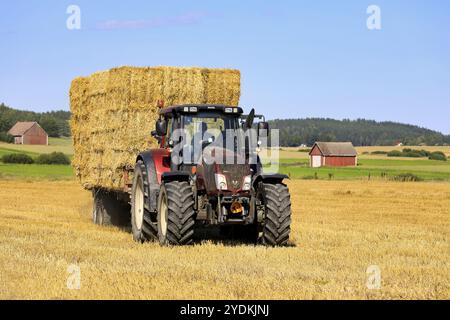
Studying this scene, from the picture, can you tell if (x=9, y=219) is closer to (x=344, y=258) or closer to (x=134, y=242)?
(x=134, y=242)

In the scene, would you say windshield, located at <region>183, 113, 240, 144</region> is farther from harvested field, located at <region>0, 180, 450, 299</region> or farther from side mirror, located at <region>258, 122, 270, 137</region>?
harvested field, located at <region>0, 180, 450, 299</region>

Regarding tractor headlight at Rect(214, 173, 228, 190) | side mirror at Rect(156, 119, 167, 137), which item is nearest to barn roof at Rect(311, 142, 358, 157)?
side mirror at Rect(156, 119, 167, 137)

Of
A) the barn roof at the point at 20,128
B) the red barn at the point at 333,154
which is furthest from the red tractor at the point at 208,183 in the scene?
the barn roof at the point at 20,128

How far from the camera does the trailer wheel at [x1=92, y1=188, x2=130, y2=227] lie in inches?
666

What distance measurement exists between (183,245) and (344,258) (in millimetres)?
2434

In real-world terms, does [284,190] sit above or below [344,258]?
above

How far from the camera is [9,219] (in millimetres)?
17500

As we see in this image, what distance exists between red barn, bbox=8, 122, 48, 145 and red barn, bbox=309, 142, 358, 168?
32939 mm

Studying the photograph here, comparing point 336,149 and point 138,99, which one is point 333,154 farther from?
point 138,99

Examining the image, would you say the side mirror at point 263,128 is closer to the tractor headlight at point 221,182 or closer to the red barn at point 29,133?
the tractor headlight at point 221,182

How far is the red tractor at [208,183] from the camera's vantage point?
11719 millimetres
